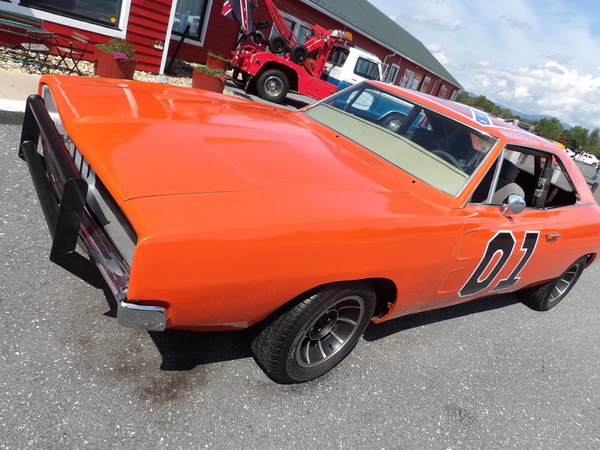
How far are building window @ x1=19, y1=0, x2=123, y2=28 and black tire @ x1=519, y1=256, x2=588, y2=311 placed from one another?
891 cm

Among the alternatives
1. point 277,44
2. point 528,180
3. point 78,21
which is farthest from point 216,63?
point 528,180

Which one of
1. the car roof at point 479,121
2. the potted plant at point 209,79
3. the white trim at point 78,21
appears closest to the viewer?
the car roof at point 479,121

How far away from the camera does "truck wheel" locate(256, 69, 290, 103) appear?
444 inches

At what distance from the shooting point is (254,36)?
11758mm

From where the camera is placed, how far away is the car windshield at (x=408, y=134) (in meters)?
2.88

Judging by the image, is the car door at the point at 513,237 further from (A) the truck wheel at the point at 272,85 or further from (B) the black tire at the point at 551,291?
(A) the truck wheel at the point at 272,85

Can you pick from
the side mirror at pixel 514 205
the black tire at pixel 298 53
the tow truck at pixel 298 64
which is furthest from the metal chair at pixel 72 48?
the side mirror at pixel 514 205

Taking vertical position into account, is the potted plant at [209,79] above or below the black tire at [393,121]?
below

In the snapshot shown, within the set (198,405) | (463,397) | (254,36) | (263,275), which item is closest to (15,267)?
(198,405)

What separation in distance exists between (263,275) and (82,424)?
973 millimetres

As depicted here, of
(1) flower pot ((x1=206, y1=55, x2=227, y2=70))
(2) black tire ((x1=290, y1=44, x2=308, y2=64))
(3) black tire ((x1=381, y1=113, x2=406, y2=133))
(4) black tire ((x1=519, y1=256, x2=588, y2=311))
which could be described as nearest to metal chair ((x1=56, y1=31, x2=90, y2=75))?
(1) flower pot ((x1=206, y1=55, x2=227, y2=70))

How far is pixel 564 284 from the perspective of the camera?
4387 mm

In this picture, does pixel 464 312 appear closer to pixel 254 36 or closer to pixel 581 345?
pixel 581 345

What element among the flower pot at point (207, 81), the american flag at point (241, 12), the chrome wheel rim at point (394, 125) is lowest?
the flower pot at point (207, 81)
